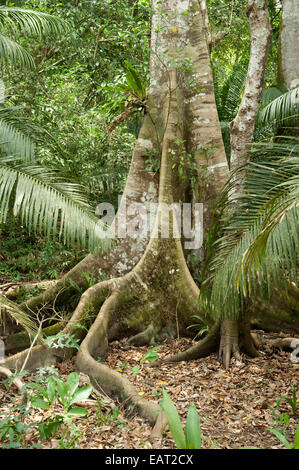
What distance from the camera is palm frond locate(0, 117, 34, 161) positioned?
451cm

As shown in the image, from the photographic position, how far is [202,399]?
394 centimetres

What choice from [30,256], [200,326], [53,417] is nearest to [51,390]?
[53,417]

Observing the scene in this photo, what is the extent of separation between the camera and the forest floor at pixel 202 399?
3227 millimetres

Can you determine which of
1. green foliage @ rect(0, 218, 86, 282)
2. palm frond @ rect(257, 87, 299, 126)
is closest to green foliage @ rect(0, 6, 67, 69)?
green foliage @ rect(0, 218, 86, 282)

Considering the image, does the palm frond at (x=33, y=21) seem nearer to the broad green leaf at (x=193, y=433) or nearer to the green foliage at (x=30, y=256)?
the green foliage at (x=30, y=256)

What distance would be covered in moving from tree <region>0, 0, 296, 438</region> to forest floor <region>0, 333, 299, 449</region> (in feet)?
0.63

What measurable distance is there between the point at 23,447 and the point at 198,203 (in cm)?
333

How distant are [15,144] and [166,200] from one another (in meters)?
1.76

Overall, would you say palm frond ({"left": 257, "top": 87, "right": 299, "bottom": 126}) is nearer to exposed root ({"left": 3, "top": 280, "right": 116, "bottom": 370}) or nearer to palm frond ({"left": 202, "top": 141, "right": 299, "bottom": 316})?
palm frond ({"left": 202, "top": 141, "right": 299, "bottom": 316})

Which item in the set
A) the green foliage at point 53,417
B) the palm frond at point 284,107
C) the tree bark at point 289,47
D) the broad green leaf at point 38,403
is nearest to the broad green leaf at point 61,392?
the green foliage at point 53,417

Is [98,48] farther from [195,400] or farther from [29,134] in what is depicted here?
[195,400]
